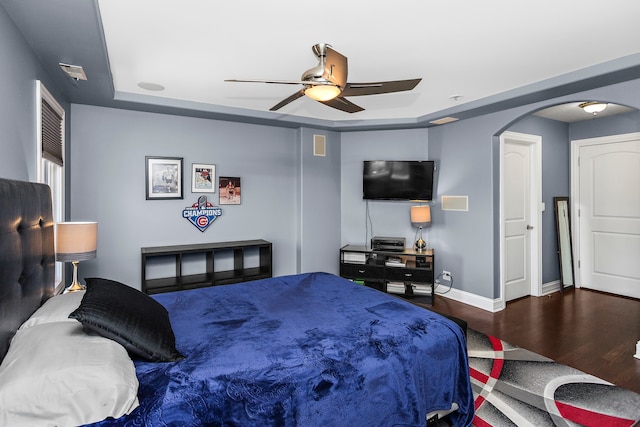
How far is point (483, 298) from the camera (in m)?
Result: 4.34

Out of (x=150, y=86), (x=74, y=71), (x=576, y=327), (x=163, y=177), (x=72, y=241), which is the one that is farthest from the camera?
(x=163, y=177)

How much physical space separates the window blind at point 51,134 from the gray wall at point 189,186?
0.69 m

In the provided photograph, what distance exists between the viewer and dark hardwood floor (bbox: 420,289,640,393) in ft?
9.37

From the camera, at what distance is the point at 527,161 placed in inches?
190

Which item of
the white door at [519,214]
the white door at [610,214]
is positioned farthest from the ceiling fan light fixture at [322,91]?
the white door at [610,214]

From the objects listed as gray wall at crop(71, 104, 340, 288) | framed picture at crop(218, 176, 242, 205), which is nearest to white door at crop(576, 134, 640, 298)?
gray wall at crop(71, 104, 340, 288)

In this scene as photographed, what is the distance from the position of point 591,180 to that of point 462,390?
4.68 meters

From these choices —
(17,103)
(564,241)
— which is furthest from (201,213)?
(564,241)

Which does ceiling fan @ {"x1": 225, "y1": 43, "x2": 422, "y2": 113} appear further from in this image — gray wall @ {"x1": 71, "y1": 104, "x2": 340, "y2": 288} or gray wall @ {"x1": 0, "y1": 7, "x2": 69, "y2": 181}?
gray wall @ {"x1": 71, "y1": 104, "x2": 340, "y2": 288}

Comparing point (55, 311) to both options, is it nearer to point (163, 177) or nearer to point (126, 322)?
point (126, 322)

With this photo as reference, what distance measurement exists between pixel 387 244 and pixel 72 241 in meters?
3.55

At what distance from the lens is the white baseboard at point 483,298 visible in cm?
425

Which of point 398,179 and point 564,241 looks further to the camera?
point 564,241

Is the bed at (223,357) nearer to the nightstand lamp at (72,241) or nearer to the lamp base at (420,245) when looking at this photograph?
the nightstand lamp at (72,241)
